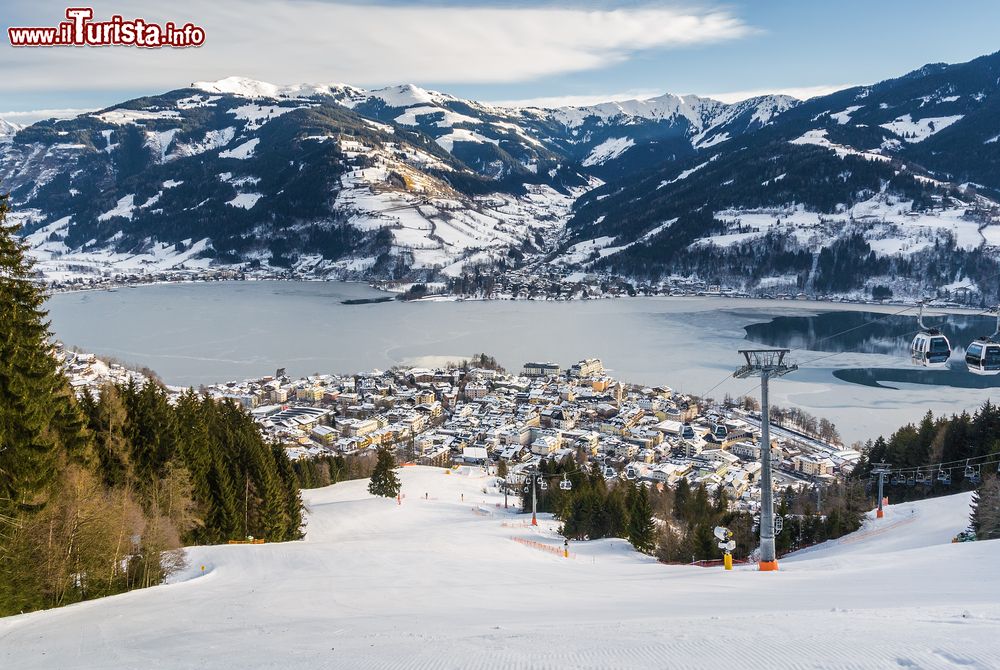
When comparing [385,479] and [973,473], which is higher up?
[973,473]

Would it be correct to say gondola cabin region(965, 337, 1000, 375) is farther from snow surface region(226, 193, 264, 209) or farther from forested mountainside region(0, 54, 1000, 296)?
snow surface region(226, 193, 264, 209)

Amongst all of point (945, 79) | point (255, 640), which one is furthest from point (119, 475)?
point (945, 79)

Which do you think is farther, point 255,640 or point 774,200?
point 774,200

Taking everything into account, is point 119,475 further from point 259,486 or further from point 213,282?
point 213,282

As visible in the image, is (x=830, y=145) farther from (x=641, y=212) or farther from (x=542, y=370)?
(x=542, y=370)

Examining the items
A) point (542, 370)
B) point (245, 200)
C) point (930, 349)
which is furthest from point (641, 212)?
point (930, 349)

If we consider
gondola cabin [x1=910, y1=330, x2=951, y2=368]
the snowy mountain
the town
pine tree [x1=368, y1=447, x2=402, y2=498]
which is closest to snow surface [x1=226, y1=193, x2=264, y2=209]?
the snowy mountain

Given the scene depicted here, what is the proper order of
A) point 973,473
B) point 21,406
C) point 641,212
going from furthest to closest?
point 641,212 → point 973,473 → point 21,406
